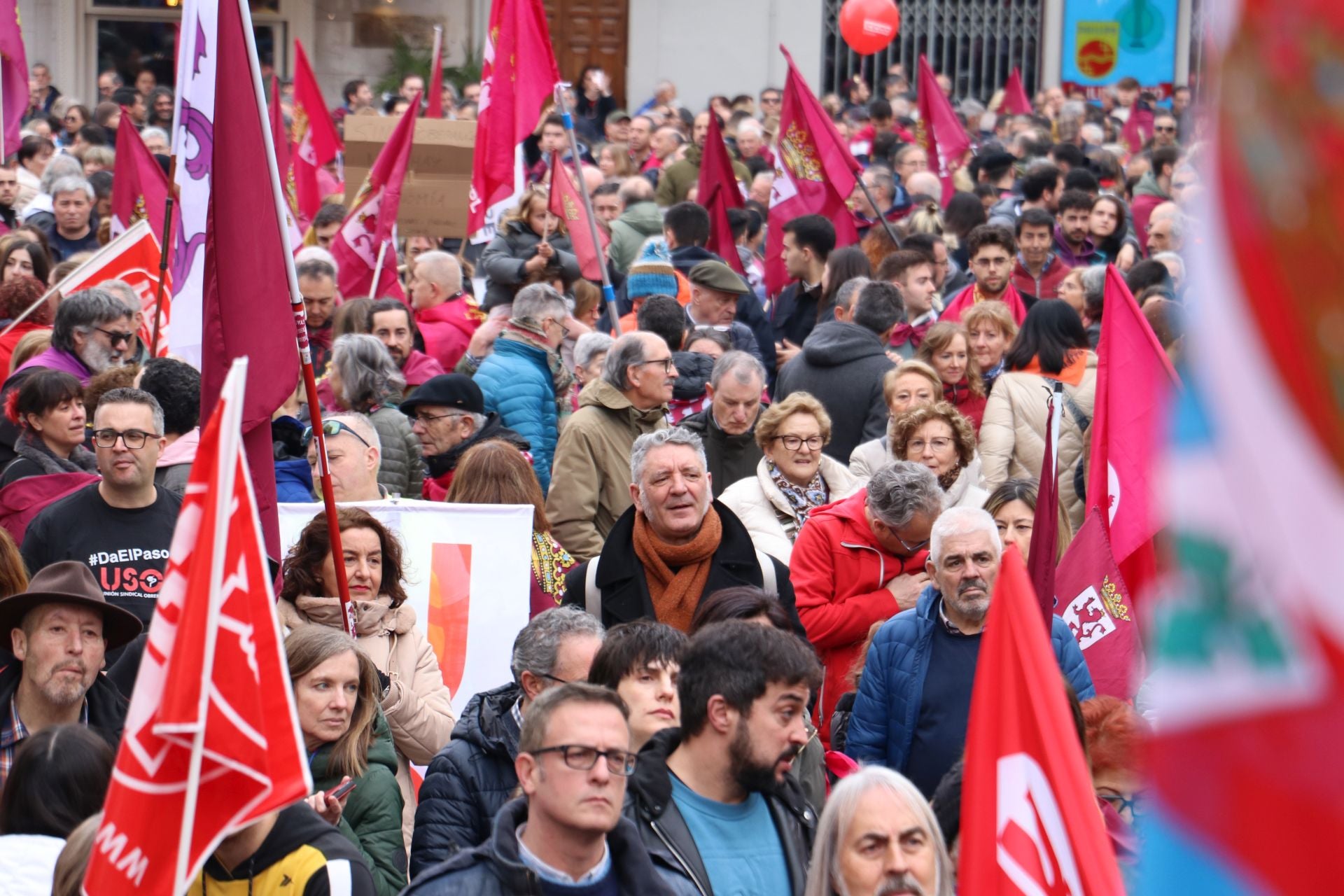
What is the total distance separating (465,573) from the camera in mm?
5762

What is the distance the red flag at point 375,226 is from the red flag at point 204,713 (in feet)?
22.4

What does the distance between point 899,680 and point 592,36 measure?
22.3 meters

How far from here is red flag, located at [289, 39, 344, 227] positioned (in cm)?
1315

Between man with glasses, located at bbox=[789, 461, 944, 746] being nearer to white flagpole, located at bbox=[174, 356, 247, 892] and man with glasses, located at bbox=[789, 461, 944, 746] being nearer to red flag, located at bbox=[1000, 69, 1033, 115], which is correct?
white flagpole, located at bbox=[174, 356, 247, 892]

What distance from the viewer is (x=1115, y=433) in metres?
5.22

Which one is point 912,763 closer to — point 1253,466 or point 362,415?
point 362,415

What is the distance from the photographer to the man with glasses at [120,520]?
4996 millimetres

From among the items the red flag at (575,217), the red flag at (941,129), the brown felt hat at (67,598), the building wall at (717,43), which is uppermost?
the building wall at (717,43)

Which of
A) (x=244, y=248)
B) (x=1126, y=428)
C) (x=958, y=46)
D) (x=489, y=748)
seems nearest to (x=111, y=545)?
(x=244, y=248)

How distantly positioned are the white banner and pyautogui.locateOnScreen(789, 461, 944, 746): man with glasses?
92 cm

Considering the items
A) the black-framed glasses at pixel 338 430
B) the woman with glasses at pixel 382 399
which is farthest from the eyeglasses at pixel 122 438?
the woman with glasses at pixel 382 399

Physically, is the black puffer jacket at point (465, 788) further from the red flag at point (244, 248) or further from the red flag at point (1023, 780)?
the red flag at point (1023, 780)

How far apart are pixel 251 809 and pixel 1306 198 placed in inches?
94.5

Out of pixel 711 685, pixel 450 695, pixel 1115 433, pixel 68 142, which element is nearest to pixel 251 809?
pixel 711 685
